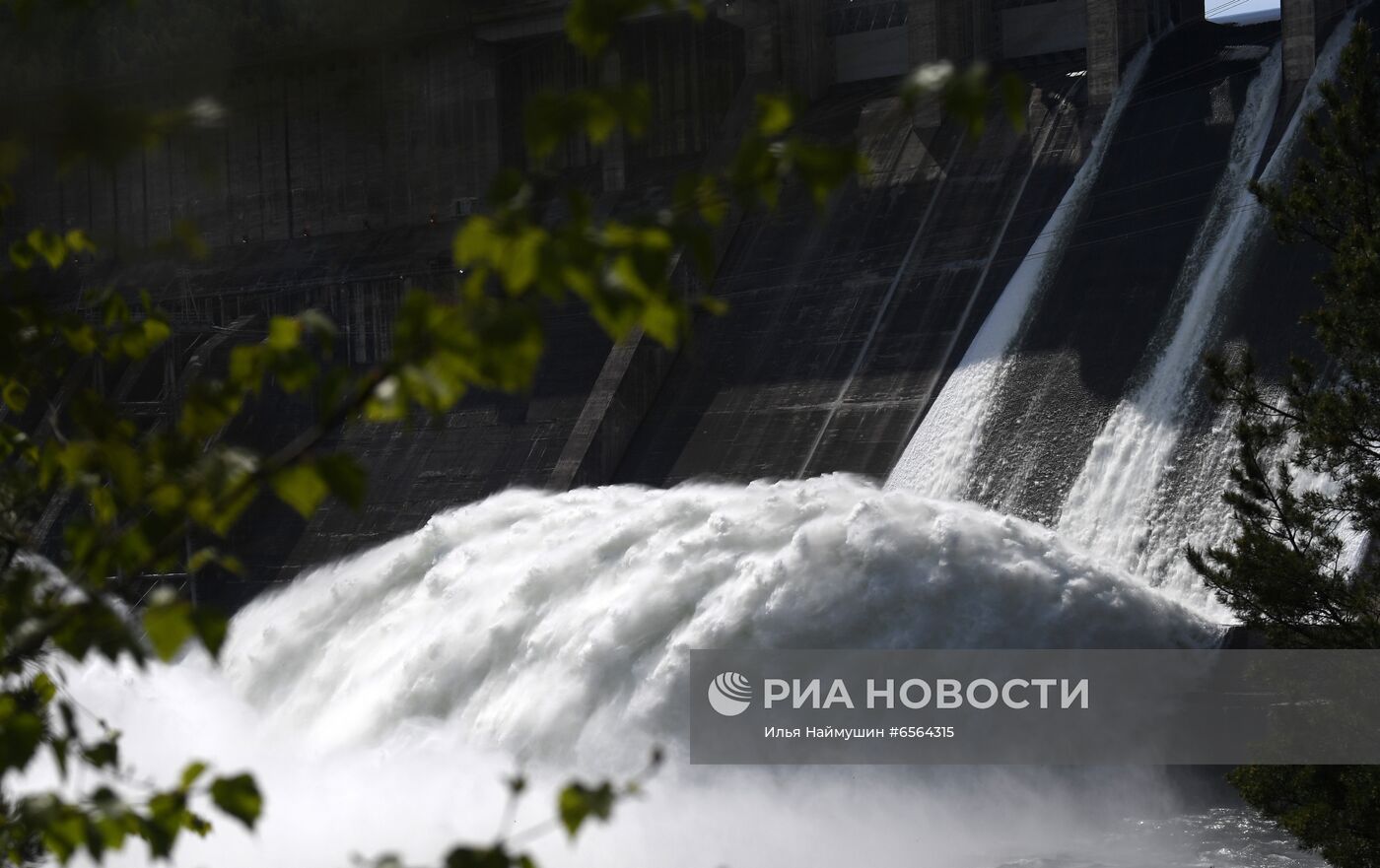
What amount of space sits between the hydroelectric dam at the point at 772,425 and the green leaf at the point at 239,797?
8762 mm

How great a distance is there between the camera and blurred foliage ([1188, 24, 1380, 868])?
9.87 meters

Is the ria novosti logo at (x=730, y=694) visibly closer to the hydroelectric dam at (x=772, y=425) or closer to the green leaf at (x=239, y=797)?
the hydroelectric dam at (x=772, y=425)

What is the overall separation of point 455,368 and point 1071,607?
1497cm

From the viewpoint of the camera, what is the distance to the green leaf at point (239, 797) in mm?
2857

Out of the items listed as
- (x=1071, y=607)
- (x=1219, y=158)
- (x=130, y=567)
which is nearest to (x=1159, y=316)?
(x=1219, y=158)

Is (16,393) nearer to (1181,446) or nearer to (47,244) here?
(47,244)

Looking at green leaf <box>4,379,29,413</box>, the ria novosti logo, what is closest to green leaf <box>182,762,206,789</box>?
green leaf <box>4,379,29,413</box>

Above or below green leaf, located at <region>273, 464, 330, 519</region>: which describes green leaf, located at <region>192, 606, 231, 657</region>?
below

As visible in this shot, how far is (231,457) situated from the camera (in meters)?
2.75

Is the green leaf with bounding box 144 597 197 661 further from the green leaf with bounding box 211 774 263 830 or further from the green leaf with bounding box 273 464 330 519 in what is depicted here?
the green leaf with bounding box 211 774 263 830

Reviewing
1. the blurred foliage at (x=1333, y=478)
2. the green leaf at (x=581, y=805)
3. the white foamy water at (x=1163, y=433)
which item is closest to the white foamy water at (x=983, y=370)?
the white foamy water at (x=1163, y=433)

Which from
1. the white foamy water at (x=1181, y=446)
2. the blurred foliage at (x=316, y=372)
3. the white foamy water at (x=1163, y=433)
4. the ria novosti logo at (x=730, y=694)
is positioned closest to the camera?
the blurred foliage at (x=316, y=372)

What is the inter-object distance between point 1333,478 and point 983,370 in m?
11.7

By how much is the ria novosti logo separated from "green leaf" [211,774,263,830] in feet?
45.3
